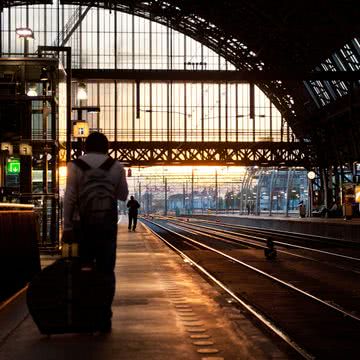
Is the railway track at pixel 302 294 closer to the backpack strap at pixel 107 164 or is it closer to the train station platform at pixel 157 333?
the train station platform at pixel 157 333

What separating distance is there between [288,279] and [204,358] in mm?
9043

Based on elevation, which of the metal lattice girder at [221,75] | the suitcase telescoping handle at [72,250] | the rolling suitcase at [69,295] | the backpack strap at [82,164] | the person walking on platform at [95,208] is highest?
the metal lattice girder at [221,75]

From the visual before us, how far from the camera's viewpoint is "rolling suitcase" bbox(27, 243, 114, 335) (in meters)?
7.29

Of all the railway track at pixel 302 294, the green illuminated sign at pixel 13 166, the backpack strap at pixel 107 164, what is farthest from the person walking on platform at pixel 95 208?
the green illuminated sign at pixel 13 166

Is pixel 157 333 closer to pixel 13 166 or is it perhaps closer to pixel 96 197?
pixel 96 197

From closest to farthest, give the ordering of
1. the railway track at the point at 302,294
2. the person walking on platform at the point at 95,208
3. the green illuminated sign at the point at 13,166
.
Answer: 1. the person walking on platform at the point at 95,208
2. the railway track at the point at 302,294
3. the green illuminated sign at the point at 13,166

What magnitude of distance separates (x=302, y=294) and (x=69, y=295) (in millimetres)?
6444

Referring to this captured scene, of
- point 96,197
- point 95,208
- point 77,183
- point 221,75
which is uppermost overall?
point 221,75

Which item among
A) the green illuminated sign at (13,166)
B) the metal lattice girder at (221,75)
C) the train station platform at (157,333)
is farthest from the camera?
the metal lattice girder at (221,75)

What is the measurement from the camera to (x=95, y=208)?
761 centimetres

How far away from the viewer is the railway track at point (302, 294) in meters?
8.55

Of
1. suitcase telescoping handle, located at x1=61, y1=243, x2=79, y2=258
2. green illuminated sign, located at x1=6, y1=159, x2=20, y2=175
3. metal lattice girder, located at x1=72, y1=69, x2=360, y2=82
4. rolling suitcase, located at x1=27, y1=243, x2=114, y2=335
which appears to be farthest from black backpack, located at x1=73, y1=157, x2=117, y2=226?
metal lattice girder, located at x1=72, y1=69, x2=360, y2=82

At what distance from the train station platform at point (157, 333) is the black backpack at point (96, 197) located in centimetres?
125

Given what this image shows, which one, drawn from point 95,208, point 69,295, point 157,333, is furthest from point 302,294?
point 69,295
